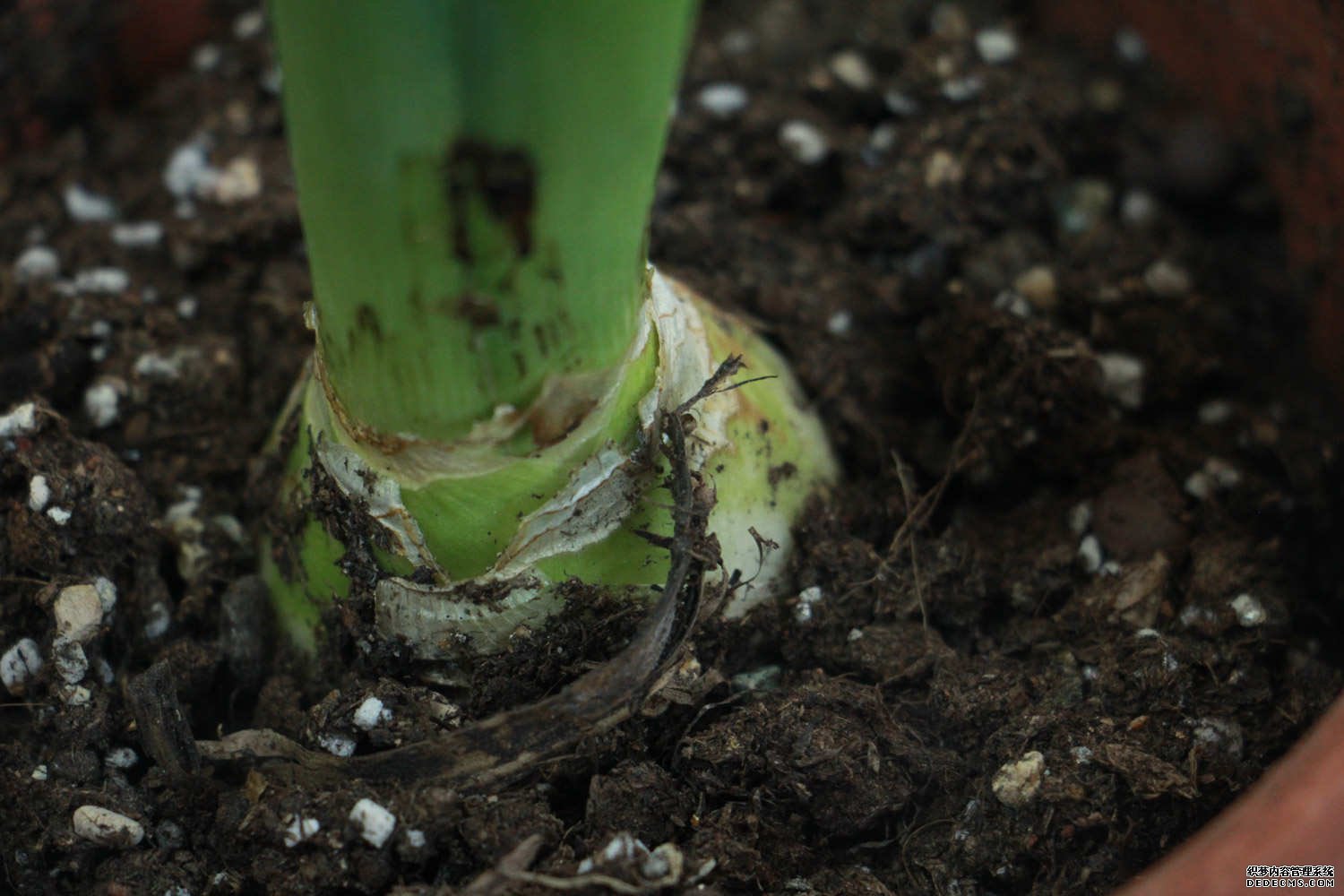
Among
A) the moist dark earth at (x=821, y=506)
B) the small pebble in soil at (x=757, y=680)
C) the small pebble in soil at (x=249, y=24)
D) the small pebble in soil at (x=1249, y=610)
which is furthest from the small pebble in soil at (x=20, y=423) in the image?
the small pebble in soil at (x=1249, y=610)

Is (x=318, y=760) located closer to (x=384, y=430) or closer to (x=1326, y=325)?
(x=384, y=430)

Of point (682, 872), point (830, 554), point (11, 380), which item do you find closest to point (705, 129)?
point (830, 554)

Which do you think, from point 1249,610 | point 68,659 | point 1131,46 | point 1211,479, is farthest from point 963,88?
point 68,659

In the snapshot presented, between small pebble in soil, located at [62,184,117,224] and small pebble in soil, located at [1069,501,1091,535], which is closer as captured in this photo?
small pebble in soil, located at [1069,501,1091,535]

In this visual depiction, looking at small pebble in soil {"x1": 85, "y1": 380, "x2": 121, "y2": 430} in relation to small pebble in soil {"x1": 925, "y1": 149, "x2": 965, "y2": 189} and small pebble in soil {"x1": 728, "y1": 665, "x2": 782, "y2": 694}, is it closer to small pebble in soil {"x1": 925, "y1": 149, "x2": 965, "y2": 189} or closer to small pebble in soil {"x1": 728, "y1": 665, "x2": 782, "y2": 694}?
small pebble in soil {"x1": 728, "y1": 665, "x2": 782, "y2": 694}

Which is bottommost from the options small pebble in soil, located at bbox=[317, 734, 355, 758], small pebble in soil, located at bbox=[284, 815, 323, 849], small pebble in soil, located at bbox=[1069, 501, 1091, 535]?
small pebble in soil, located at bbox=[1069, 501, 1091, 535]

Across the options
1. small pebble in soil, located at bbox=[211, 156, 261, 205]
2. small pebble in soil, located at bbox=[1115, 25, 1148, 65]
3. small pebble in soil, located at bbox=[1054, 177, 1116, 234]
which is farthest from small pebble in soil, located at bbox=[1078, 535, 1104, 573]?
small pebble in soil, located at bbox=[211, 156, 261, 205]
